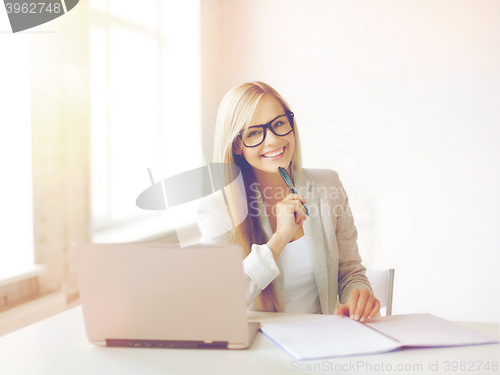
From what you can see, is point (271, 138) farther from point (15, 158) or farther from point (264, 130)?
point (15, 158)

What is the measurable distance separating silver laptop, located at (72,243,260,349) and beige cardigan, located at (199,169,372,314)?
523 mm

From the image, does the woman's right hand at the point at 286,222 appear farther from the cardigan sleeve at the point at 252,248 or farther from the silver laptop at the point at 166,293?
the silver laptop at the point at 166,293

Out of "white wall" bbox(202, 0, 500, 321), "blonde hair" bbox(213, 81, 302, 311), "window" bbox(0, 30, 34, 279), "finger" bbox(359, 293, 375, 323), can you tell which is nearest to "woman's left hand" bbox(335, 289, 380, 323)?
"finger" bbox(359, 293, 375, 323)

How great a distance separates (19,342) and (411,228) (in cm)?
230

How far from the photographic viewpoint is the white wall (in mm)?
2400

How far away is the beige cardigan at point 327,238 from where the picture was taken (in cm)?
129

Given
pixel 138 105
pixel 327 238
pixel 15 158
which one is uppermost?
pixel 138 105

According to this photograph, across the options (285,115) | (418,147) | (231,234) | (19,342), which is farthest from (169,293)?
(418,147)

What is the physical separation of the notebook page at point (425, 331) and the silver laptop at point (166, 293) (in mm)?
308

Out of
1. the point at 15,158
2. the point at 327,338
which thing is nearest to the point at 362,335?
the point at 327,338

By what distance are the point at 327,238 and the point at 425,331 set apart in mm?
549

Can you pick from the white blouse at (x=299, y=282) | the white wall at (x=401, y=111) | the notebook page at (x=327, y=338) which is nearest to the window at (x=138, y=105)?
the white wall at (x=401, y=111)

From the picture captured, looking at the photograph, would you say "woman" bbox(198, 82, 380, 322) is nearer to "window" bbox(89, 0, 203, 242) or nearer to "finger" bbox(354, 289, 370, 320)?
"finger" bbox(354, 289, 370, 320)

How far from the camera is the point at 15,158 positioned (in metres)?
1.47
